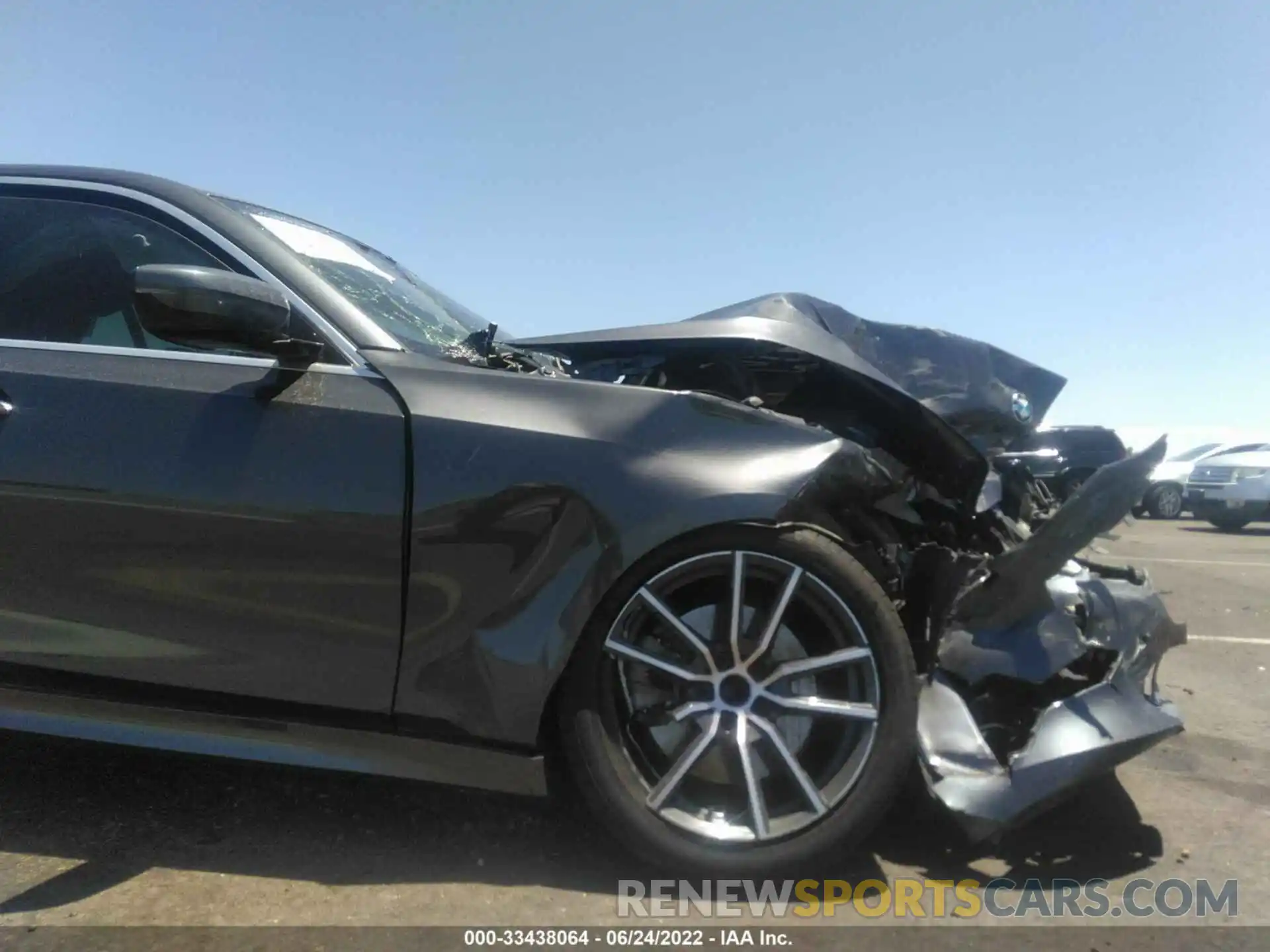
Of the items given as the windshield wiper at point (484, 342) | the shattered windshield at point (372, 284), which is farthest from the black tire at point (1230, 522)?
the windshield wiper at point (484, 342)

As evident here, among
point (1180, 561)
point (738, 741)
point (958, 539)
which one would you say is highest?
point (958, 539)

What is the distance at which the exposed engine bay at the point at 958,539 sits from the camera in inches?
92.0

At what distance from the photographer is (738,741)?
2.23 m

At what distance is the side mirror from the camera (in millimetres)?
2113

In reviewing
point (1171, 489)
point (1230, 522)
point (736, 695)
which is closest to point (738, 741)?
point (736, 695)

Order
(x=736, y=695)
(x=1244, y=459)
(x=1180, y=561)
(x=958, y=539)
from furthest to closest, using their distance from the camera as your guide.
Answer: (x=1244, y=459) → (x=1180, y=561) → (x=958, y=539) → (x=736, y=695)

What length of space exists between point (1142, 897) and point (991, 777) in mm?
439

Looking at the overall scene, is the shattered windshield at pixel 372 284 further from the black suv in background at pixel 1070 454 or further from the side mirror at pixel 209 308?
the black suv in background at pixel 1070 454

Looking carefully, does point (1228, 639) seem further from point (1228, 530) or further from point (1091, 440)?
point (1228, 530)

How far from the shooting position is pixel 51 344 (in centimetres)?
246

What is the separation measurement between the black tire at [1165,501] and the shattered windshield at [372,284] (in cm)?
1871

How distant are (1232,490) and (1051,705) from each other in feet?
52.2

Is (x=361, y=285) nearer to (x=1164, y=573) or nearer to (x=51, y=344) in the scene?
(x=51, y=344)

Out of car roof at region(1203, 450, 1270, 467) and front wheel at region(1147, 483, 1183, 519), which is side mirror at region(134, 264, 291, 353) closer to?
car roof at region(1203, 450, 1270, 467)
